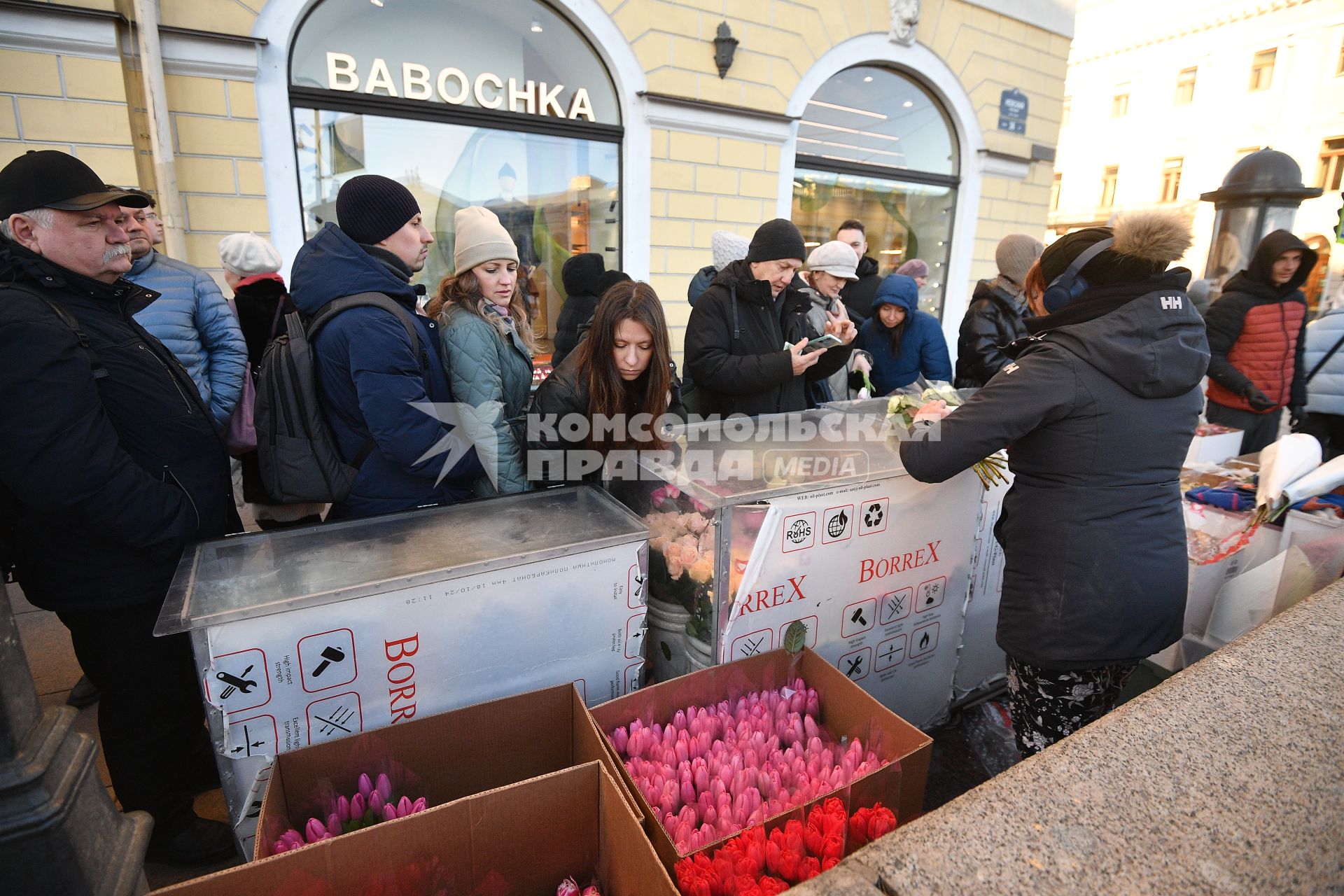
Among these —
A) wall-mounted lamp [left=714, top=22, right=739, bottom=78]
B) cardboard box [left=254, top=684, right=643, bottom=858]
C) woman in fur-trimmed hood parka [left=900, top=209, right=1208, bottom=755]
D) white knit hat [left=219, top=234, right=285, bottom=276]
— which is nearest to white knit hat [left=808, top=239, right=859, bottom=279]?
woman in fur-trimmed hood parka [left=900, top=209, right=1208, bottom=755]

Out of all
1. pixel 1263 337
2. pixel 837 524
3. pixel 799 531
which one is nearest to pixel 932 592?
pixel 837 524

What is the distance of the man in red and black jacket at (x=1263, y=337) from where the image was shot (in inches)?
151

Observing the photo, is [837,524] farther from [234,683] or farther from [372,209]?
[372,209]

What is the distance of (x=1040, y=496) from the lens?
170 centimetres

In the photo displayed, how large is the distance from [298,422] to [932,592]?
6.99ft

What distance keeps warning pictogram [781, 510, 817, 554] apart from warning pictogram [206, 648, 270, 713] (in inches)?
50.6

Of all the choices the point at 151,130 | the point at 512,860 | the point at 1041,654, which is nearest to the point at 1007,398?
the point at 1041,654

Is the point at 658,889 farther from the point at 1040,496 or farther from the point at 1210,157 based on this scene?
the point at 1210,157

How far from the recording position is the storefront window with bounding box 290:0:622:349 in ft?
14.8

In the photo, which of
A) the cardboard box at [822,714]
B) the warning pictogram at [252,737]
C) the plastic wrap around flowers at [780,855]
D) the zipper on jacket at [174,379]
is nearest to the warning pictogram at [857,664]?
the cardboard box at [822,714]

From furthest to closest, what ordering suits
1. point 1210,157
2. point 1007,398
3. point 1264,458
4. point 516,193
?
point 1210,157 < point 516,193 < point 1264,458 < point 1007,398

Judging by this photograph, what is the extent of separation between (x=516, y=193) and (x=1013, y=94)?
6.03m

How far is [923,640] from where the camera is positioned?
7.70ft

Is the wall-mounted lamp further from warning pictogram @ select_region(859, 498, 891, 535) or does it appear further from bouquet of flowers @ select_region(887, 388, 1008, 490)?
warning pictogram @ select_region(859, 498, 891, 535)
